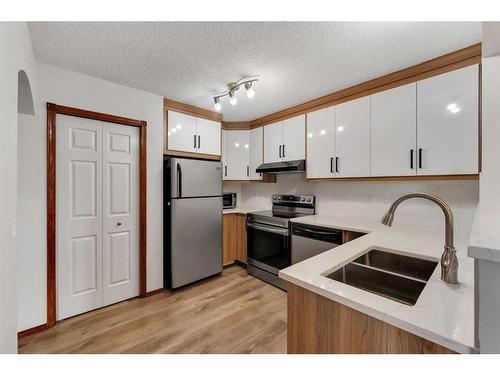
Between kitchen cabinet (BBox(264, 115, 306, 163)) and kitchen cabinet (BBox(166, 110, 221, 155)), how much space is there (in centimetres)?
71

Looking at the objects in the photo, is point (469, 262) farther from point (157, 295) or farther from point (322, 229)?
point (157, 295)

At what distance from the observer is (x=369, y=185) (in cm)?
261

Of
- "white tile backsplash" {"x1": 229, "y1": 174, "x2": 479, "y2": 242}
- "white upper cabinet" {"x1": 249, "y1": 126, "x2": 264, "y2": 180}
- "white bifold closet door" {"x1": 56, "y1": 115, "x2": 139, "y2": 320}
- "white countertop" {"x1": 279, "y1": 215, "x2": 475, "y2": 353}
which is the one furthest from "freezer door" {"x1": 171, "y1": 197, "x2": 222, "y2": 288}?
"white countertop" {"x1": 279, "y1": 215, "x2": 475, "y2": 353}

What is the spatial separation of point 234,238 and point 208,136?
1522 mm

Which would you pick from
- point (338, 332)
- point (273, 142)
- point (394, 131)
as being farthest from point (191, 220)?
point (394, 131)

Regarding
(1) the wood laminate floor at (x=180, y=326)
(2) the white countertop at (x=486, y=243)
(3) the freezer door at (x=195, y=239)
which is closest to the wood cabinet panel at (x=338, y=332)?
(2) the white countertop at (x=486, y=243)

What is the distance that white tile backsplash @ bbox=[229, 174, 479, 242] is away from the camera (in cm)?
202

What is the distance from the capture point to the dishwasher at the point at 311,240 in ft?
7.50

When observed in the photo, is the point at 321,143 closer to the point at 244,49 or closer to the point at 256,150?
the point at 256,150

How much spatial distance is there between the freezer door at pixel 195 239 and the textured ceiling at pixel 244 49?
135 cm

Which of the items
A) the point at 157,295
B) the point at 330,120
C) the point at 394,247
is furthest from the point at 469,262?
the point at 157,295

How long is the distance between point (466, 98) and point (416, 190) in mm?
870

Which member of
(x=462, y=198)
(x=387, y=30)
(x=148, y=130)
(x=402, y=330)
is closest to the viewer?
(x=402, y=330)

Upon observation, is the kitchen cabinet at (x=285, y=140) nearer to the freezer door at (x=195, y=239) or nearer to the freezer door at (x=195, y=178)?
the freezer door at (x=195, y=178)
